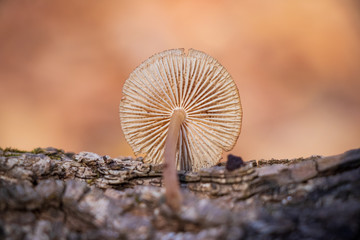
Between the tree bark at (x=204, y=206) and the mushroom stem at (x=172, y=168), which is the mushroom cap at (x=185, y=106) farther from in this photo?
the tree bark at (x=204, y=206)

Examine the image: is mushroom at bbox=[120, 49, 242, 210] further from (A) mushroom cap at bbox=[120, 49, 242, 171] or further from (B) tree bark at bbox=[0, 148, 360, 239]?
(B) tree bark at bbox=[0, 148, 360, 239]

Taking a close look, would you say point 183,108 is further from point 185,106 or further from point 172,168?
point 172,168

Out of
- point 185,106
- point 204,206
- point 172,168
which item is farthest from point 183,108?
point 204,206

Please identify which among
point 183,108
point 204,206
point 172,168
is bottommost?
point 204,206

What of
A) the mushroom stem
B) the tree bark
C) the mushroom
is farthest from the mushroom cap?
the tree bark

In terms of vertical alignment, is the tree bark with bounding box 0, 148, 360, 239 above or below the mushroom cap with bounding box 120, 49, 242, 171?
below

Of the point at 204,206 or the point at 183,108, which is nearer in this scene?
the point at 204,206

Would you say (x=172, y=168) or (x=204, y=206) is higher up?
(x=172, y=168)

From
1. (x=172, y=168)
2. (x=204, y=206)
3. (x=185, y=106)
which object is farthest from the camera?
(x=185, y=106)
